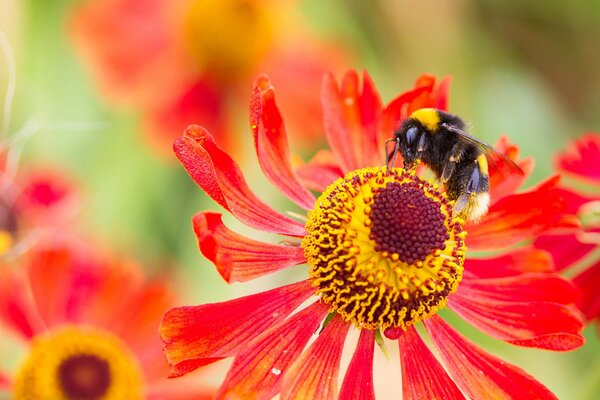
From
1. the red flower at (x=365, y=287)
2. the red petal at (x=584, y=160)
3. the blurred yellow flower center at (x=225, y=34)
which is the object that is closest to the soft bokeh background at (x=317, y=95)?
the blurred yellow flower center at (x=225, y=34)

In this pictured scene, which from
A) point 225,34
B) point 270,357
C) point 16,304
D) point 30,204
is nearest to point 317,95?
point 225,34

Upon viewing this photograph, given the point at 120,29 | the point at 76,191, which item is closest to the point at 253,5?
the point at 120,29

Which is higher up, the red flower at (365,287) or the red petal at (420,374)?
the red flower at (365,287)

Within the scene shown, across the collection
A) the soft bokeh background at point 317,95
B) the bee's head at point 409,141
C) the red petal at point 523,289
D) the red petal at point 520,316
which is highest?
the soft bokeh background at point 317,95

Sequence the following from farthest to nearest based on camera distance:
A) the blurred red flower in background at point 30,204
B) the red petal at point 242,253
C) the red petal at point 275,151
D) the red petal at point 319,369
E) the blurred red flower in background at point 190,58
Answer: the blurred red flower in background at point 190,58
the blurred red flower in background at point 30,204
the red petal at point 275,151
the red petal at point 319,369
the red petal at point 242,253

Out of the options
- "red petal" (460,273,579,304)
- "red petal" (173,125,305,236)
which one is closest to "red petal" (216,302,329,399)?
"red petal" (173,125,305,236)

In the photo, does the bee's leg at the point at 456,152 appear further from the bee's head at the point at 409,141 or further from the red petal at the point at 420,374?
the red petal at the point at 420,374

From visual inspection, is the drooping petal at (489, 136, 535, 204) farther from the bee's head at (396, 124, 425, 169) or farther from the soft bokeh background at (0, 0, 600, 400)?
the soft bokeh background at (0, 0, 600, 400)
